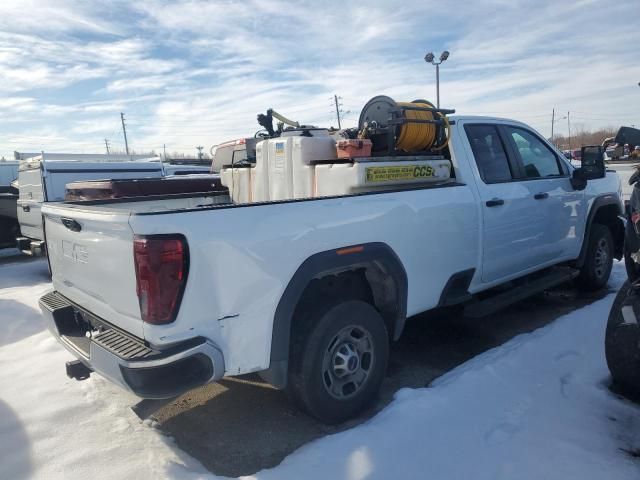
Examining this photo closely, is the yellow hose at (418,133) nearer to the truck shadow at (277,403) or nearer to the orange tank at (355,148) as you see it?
the orange tank at (355,148)

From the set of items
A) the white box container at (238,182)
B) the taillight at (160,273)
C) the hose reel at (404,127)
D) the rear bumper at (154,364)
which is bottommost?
the rear bumper at (154,364)

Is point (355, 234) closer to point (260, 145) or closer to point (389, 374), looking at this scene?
point (389, 374)

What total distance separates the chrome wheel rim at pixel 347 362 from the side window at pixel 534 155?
8.57ft

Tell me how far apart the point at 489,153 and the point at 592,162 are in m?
1.30

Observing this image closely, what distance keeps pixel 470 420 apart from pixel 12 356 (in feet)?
12.4

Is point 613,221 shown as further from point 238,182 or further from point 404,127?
point 238,182

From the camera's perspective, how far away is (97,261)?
2779 millimetres

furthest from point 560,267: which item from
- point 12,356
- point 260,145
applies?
point 12,356

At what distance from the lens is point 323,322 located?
302cm

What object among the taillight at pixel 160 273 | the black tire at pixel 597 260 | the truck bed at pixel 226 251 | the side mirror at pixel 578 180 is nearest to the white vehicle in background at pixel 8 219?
the truck bed at pixel 226 251

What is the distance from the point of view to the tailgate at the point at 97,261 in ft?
8.27

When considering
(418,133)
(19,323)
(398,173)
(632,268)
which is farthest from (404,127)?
(19,323)

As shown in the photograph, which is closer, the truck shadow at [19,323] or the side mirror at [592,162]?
the truck shadow at [19,323]

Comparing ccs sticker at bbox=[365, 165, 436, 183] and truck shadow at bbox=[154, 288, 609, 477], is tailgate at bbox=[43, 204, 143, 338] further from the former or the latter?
ccs sticker at bbox=[365, 165, 436, 183]
